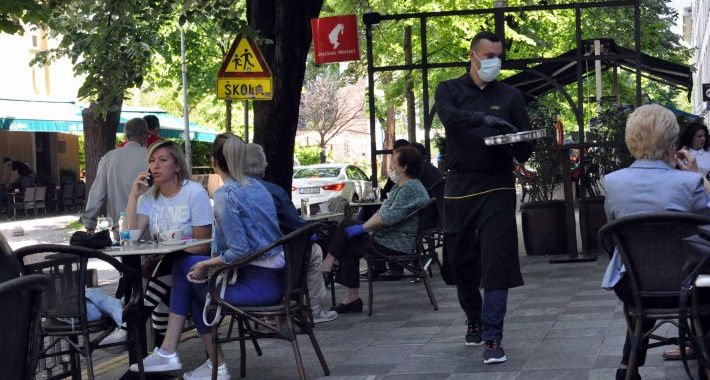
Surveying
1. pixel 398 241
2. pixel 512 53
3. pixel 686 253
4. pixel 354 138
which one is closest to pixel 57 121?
pixel 512 53

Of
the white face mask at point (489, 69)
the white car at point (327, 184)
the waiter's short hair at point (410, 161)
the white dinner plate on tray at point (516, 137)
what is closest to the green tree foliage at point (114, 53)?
the waiter's short hair at point (410, 161)

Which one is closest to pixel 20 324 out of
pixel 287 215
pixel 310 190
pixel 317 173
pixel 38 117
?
pixel 287 215

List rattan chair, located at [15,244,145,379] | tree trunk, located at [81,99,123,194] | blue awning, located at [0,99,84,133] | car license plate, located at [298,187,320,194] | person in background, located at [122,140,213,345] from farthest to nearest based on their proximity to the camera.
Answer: car license plate, located at [298,187,320,194] → blue awning, located at [0,99,84,133] → tree trunk, located at [81,99,123,194] → person in background, located at [122,140,213,345] → rattan chair, located at [15,244,145,379]

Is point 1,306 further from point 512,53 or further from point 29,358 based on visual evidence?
point 512,53

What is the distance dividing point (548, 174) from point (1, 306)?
1203 centimetres

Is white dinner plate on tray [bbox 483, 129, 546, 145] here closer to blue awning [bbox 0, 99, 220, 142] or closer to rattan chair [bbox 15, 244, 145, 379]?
rattan chair [bbox 15, 244, 145, 379]

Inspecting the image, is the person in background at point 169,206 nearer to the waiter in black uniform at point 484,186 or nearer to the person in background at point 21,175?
the waiter in black uniform at point 484,186

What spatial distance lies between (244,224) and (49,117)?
24606 millimetres

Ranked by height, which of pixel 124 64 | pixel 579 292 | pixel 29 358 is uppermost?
pixel 124 64

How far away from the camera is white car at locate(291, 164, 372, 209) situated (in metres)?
30.7

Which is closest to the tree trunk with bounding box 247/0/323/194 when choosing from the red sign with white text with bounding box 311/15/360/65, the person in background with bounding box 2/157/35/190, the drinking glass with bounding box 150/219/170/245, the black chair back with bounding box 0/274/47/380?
the red sign with white text with bounding box 311/15/360/65

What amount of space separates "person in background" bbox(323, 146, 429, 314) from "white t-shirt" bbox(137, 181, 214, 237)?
2.48 m

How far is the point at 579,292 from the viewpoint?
35.8 ft

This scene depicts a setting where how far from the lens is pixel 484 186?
7387mm
